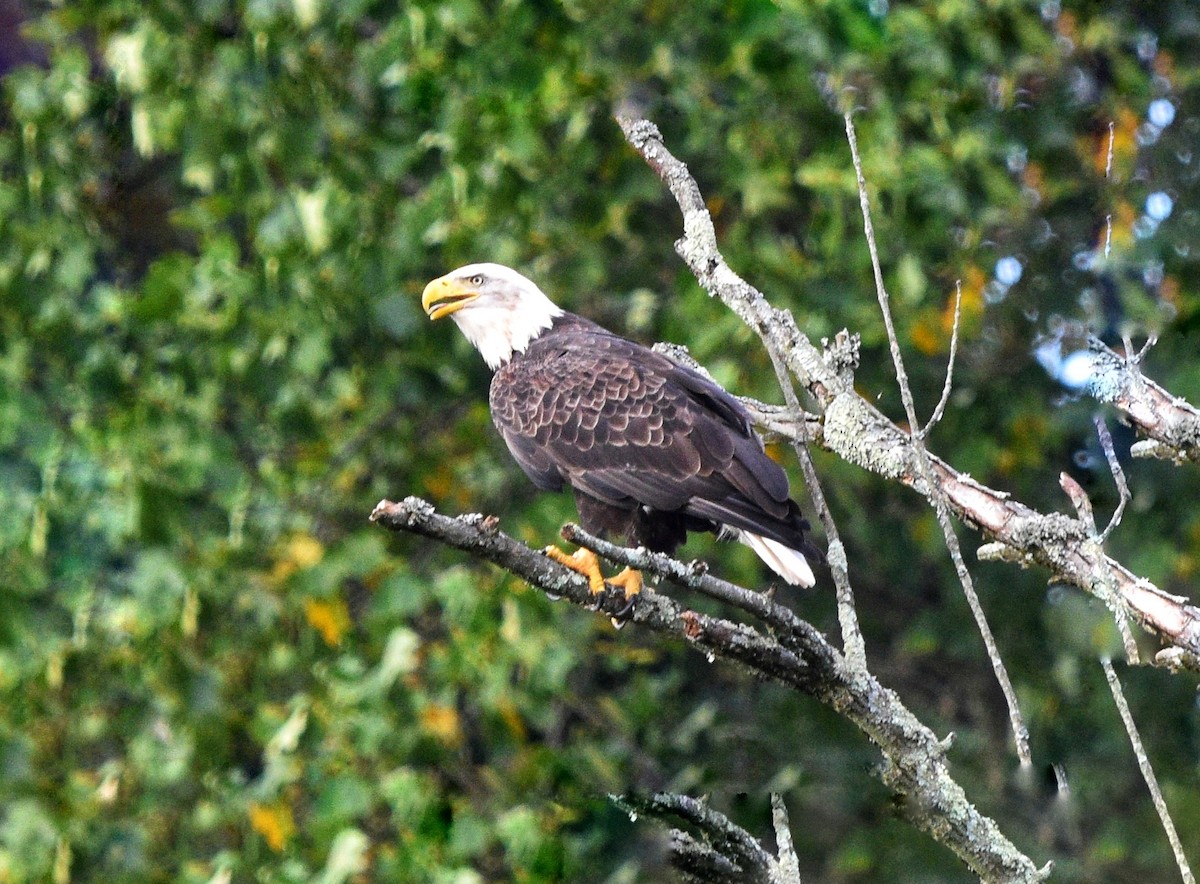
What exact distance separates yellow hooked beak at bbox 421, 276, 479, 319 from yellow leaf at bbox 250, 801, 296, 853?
1.80m

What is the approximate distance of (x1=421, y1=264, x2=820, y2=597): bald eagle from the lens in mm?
3758

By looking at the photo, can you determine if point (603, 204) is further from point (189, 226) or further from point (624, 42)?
point (189, 226)

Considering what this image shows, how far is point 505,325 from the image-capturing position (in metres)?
4.85

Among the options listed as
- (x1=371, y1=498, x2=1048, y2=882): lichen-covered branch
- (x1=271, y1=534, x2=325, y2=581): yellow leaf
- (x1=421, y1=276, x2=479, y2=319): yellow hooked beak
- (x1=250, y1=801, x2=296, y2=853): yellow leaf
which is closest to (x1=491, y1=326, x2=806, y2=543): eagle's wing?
(x1=421, y1=276, x2=479, y2=319): yellow hooked beak

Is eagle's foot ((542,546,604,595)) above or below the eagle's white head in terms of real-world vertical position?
above

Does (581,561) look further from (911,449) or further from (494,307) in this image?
(494,307)

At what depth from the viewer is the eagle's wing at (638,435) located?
149 inches

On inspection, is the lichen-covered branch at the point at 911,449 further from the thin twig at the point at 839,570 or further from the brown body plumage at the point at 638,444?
the brown body plumage at the point at 638,444

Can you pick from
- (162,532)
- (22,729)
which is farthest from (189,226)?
(22,729)

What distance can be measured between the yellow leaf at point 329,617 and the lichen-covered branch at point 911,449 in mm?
2766

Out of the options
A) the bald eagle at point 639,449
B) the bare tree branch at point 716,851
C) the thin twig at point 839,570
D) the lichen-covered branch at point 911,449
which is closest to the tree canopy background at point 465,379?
the bald eagle at point 639,449

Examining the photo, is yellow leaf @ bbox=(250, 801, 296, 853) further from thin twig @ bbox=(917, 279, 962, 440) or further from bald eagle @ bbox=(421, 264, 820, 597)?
thin twig @ bbox=(917, 279, 962, 440)

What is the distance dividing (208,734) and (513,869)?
5.09 feet

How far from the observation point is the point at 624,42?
225 inches
